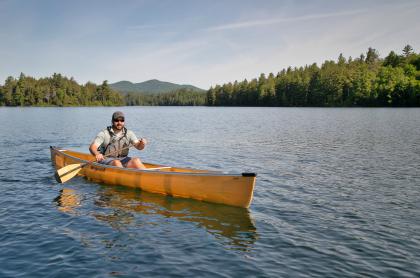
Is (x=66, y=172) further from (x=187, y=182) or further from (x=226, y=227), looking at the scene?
(x=226, y=227)

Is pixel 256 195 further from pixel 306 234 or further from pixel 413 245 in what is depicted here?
pixel 413 245

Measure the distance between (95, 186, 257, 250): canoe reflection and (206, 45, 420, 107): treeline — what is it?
99.2m

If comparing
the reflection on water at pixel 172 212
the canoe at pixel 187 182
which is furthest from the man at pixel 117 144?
the reflection on water at pixel 172 212

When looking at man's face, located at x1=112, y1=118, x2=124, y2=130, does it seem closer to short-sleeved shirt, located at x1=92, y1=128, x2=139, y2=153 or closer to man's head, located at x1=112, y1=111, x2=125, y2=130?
man's head, located at x1=112, y1=111, x2=125, y2=130

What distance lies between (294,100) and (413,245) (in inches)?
5346

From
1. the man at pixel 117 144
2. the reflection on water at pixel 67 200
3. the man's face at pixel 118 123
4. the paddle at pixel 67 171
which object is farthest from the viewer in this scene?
the paddle at pixel 67 171

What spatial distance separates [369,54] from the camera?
182 m

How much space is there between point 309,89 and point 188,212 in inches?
5148

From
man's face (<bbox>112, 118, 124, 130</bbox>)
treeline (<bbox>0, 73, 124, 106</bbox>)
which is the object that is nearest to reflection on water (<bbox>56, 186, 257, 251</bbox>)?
man's face (<bbox>112, 118, 124, 130</bbox>)

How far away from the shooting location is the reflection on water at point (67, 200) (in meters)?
11.5

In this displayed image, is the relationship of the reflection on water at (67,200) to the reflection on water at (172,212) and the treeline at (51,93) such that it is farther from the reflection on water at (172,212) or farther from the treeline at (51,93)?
the treeline at (51,93)

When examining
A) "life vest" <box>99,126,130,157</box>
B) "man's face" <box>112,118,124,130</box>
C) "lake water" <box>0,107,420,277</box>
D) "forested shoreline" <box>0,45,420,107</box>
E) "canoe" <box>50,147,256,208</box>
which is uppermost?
"forested shoreline" <box>0,45,420,107</box>

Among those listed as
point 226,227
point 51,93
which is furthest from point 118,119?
point 51,93

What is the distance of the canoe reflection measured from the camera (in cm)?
932
